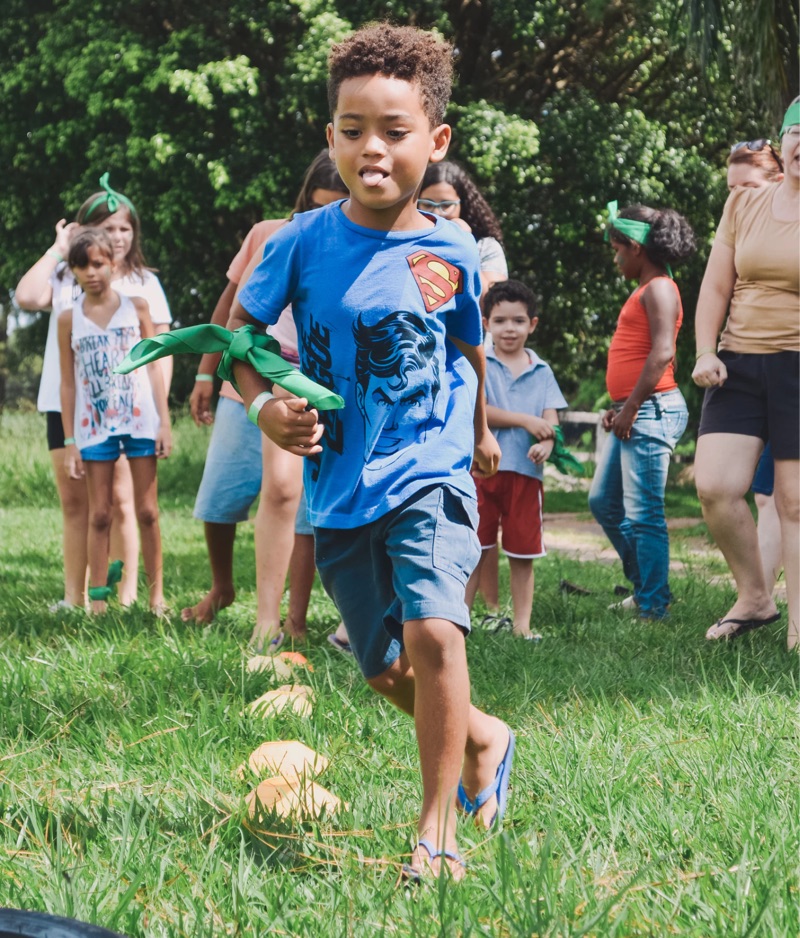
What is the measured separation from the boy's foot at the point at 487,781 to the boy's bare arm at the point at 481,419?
26.9 inches

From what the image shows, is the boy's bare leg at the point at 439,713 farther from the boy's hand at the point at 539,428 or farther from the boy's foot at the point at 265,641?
the boy's hand at the point at 539,428

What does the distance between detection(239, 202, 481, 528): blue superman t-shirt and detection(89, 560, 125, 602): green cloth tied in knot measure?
2.88m

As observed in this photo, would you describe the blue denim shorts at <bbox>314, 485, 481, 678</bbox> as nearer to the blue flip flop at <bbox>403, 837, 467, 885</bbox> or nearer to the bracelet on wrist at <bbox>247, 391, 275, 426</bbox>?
the bracelet on wrist at <bbox>247, 391, 275, 426</bbox>

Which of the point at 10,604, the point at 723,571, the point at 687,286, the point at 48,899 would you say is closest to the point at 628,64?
the point at 687,286

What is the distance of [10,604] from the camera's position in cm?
563

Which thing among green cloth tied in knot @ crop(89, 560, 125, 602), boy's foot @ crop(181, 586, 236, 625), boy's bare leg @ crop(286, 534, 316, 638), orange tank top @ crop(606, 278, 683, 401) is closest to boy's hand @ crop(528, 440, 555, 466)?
orange tank top @ crop(606, 278, 683, 401)

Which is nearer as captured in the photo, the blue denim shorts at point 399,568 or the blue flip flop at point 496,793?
the blue denim shorts at point 399,568

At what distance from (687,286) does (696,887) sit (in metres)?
16.6

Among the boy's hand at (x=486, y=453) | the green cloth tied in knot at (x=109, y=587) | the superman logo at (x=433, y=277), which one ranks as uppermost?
the superman logo at (x=433, y=277)

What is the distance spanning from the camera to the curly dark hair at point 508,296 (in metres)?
5.58

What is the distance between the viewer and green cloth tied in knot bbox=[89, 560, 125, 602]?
5.25 metres

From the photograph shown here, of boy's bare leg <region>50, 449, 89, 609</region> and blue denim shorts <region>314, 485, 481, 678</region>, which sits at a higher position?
blue denim shorts <region>314, 485, 481, 678</region>

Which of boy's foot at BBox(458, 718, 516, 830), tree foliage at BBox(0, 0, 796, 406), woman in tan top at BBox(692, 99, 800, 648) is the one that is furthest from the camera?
tree foliage at BBox(0, 0, 796, 406)

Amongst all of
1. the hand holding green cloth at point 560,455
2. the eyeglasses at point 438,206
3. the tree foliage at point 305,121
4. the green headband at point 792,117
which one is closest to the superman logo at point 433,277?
the eyeglasses at point 438,206
